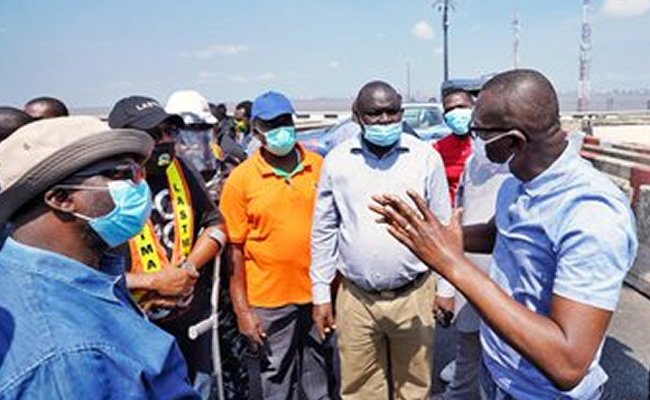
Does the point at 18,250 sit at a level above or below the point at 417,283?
above

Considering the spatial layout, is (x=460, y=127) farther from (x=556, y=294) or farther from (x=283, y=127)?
(x=556, y=294)

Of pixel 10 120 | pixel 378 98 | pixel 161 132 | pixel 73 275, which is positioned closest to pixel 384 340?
pixel 378 98

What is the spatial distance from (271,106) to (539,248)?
6.86 feet

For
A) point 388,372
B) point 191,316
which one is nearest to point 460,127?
point 388,372

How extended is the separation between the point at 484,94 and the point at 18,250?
4.77 ft

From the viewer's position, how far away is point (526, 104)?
1696mm

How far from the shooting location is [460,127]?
410 centimetres

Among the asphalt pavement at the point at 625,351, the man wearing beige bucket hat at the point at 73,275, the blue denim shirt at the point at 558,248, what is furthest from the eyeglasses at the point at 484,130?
the asphalt pavement at the point at 625,351

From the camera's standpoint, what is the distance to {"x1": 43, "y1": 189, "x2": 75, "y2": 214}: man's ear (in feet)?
4.35

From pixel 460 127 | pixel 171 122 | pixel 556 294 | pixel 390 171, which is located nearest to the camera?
pixel 556 294

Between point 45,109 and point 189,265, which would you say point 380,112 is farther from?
point 45,109

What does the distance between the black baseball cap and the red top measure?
2.33 m

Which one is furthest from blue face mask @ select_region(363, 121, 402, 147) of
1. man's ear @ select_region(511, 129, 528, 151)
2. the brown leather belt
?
man's ear @ select_region(511, 129, 528, 151)

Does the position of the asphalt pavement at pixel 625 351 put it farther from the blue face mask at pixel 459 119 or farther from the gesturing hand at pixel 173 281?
the gesturing hand at pixel 173 281
